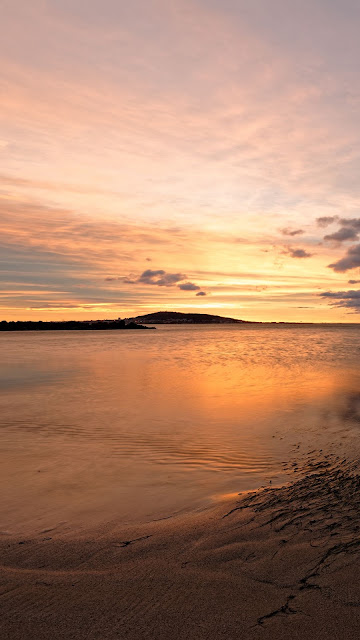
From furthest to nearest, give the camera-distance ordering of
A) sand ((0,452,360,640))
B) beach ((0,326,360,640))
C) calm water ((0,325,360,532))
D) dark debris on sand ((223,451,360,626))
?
calm water ((0,325,360,532)), dark debris on sand ((223,451,360,626)), beach ((0,326,360,640)), sand ((0,452,360,640))

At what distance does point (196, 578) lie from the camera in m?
3.99

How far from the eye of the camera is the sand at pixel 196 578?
3.33 metres

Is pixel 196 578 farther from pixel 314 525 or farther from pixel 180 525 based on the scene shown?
pixel 314 525

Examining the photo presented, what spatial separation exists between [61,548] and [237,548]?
2019 millimetres

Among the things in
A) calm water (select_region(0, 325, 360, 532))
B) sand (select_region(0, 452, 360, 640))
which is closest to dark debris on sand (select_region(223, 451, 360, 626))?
sand (select_region(0, 452, 360, 640))

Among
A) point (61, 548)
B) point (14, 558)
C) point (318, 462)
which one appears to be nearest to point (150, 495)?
point (61, 548)

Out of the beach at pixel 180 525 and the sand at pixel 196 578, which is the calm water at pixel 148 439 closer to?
the beach at pixel 180 525

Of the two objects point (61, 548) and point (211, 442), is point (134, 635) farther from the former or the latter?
point (211, 442)

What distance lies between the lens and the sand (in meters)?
3.33

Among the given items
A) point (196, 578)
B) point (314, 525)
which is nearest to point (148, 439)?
point (314, 525)

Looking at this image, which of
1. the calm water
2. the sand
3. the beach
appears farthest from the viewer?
the calm water

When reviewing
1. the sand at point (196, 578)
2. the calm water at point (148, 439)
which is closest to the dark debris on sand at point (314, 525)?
the sand at point (196, 578)

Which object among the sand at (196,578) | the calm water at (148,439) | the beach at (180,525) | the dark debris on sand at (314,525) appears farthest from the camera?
the calm water at (148,439)

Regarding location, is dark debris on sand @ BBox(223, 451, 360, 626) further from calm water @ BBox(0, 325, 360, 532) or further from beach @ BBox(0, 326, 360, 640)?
calm water @ BBox(0, 325, 360, 532)
